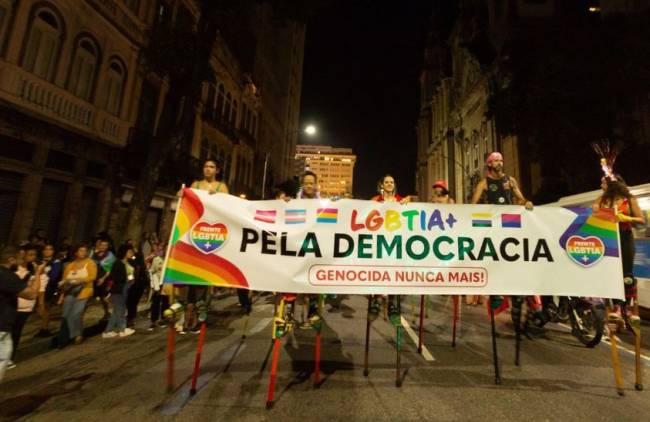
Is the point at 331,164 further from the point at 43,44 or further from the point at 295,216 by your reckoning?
the point at 295,216

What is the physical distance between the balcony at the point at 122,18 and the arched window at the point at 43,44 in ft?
6.34

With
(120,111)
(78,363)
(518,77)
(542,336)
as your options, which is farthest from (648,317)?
(120,111)

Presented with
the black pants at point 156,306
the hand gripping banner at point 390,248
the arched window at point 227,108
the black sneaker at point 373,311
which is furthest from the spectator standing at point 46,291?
the arched window at point 227,108

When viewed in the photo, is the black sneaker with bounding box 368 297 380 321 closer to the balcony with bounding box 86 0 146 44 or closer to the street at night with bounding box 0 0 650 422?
the street at night with bounding box 0 0 650 422

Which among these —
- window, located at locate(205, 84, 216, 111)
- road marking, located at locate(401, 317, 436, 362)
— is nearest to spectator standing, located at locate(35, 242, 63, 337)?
road marking, located at locate(401, 317, 436, 362)

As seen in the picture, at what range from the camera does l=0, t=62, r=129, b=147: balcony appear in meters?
10.8

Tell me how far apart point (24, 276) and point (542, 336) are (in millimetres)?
9661

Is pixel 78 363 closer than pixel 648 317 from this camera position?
Yes

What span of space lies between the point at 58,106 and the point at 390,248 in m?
14.4

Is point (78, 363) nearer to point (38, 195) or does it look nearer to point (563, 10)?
point (38, 195)

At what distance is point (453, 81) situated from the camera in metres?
49.3

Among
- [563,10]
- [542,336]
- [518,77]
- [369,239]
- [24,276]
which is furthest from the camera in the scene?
[563,10]

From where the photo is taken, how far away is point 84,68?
13.9 meters

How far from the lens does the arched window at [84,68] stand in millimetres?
13320
